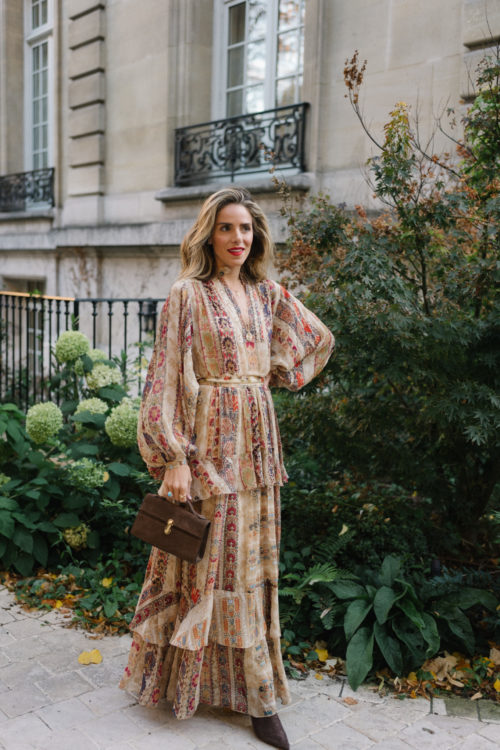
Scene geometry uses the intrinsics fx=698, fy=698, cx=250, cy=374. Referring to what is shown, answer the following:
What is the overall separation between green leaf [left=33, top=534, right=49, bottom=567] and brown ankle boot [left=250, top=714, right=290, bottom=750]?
186cm

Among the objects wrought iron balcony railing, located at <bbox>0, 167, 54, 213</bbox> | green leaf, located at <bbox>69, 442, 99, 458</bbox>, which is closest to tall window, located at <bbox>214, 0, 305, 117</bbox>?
wrought iron balcony railing, located at <bbox>0, 167, 54, 213</bbox>

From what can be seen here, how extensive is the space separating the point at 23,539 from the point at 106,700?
4.49 ft

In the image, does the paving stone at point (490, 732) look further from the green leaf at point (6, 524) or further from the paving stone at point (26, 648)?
the green leaf at point (6, 524)

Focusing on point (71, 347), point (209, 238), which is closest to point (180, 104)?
point (71, 347)

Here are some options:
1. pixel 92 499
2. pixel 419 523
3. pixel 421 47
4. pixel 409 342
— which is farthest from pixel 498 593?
pixel 421 47

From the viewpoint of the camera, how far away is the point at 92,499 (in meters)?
4.30

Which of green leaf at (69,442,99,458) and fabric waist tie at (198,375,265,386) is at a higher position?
fabric waist tie at (198,375,265,386)

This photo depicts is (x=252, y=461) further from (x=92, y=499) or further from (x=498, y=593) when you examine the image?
(x=92, y=499)

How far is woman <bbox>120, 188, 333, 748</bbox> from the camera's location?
8.34ft

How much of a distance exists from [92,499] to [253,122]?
5.02 m

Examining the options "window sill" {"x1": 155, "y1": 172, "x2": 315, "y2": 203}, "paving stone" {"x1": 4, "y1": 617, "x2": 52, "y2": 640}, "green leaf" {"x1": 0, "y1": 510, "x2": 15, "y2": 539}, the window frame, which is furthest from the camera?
the window frame

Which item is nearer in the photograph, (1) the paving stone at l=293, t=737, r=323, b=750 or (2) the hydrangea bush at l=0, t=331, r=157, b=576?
(1) the paving stone at l=293, t=737, r=323, b=750

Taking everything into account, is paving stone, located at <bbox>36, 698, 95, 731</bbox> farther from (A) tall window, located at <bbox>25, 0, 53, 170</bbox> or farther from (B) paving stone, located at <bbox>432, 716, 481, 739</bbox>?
(A) tall window, located at <bbox>25, 0, 53, 170</bbox>

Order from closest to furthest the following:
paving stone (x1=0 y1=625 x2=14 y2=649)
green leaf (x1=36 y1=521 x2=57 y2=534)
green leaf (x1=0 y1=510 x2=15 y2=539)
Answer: paving stone (x1=0 y1=625 x2=14 y2=649) < green leaf (x1=0 y1=510 x2=15 y2=539) < green leaf (x1=36 y1=521 x2=57 y2=534)
